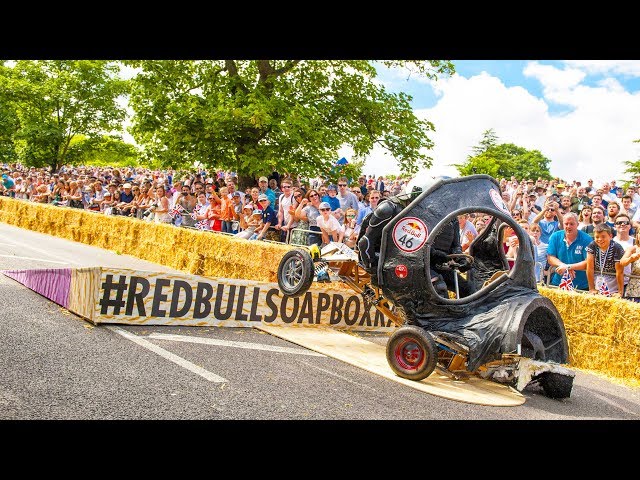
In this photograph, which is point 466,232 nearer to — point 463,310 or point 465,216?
point 465,216

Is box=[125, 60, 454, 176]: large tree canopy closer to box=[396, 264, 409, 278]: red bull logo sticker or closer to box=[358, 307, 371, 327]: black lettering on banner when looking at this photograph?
box=[358, 307, 371, 327]: black lettering on banner

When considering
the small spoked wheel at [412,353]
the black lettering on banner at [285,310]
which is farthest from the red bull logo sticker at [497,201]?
the black lettering on banner at [285,310]

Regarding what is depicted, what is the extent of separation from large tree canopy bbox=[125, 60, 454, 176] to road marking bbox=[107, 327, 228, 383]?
1449 centimetres

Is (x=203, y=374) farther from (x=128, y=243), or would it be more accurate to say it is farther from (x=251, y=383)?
(x=128, y=243)

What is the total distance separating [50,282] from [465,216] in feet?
24.6

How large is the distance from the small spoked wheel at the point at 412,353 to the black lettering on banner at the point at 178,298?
310 cm

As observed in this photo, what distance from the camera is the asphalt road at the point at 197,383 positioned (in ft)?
17.9

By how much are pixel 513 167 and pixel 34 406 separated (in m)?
80.0

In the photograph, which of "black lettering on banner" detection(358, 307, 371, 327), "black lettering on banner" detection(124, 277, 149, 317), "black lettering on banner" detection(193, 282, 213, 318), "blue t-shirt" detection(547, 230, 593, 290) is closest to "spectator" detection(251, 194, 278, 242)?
"black lettering on banner" detection(358, 307, 371, 327)

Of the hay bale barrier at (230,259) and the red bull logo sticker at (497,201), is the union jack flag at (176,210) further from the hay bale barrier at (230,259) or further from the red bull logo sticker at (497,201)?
the red bull logo sticker at (497,201)

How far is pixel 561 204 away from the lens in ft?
50.3

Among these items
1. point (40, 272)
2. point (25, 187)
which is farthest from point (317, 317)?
point (25, 187)
